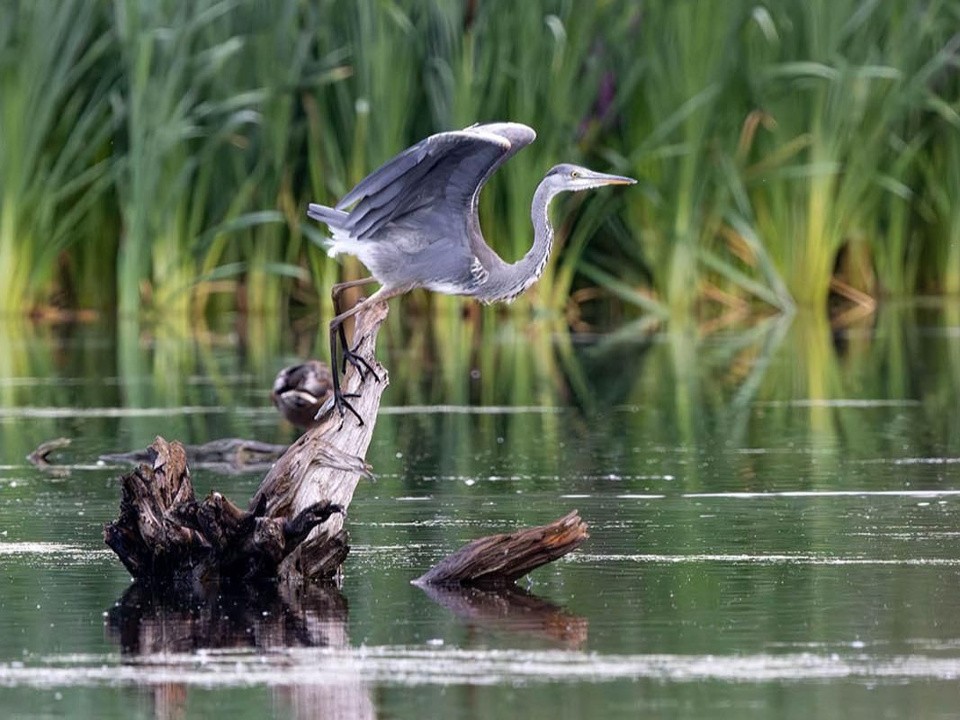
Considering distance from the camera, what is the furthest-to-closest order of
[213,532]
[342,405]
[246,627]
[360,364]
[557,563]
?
1. [360,364]
2. [342,405]
3. [557,563]
4. [213,532]
5. [246,627]

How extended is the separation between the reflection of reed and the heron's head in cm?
230

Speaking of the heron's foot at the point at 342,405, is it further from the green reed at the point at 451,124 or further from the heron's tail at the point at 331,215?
the green reed at the point at 451,124

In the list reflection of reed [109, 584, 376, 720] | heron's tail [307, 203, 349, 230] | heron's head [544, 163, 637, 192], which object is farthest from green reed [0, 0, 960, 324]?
reflection of reed [109, 584, 376, 720]

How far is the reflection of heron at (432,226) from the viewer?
661cm

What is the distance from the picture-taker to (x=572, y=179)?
7.68 metres

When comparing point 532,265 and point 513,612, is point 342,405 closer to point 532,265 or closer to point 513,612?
point 513,612

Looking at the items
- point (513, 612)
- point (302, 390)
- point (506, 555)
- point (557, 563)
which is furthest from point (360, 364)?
point (302, 390)

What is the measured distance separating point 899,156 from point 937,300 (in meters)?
2.43

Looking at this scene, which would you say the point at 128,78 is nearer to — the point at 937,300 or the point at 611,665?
the point at 937,300

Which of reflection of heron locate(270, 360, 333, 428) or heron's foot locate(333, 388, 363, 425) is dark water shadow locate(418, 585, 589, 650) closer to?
heron's foot locate(333, 388, 363, 425)

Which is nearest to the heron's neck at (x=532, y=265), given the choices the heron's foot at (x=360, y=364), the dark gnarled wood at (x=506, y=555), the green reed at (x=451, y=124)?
the heron's foot at (x=360, y=364)

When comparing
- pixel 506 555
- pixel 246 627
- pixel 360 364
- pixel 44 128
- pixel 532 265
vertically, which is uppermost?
pixel 44 128

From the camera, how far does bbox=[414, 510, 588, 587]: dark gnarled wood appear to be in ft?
18.7

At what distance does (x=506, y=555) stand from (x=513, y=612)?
0.43 m
